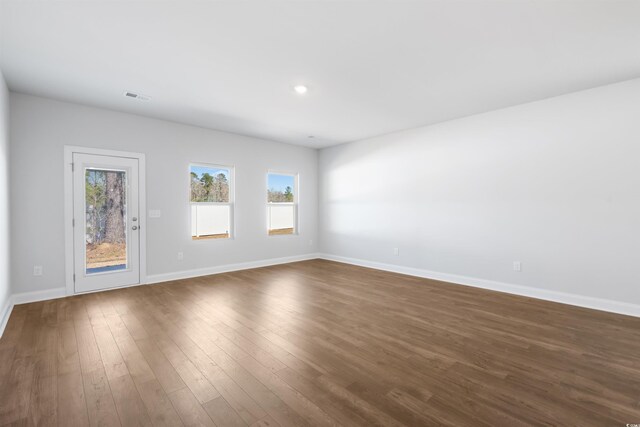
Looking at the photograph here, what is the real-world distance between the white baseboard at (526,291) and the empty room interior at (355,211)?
2cm

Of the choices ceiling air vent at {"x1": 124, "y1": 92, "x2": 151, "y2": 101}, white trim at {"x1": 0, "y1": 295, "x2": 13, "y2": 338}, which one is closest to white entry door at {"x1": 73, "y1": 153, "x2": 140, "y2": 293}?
white trim at {"x1": 0, "y1": 295, "x2": 13, "y2": 338}

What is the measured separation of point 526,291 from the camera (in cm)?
411

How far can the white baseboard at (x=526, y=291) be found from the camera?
3432 millimetres

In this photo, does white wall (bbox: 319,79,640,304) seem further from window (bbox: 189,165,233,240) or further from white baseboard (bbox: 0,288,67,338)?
white baseboard (bbox: 0,288,67,338)

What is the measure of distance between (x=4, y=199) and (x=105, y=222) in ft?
3.97

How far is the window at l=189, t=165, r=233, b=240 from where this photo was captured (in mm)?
5387

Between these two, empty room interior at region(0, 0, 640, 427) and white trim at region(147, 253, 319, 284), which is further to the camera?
white trim at region(147, 253, 319, 284)

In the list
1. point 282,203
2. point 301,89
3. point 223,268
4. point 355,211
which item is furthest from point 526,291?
point 223,268

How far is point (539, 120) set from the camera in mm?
4008

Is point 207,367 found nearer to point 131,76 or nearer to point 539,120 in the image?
point 131,76

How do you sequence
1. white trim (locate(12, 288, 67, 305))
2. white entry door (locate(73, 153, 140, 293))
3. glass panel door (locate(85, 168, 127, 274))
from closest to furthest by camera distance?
1. white trim (locate(12, 288, 67, 305))
2. white entry door (locate(73, 153, 140, 293))
3. glass panel door (locate(85, 168, 127, 274))

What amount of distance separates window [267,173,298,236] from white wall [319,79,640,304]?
1.78 metres

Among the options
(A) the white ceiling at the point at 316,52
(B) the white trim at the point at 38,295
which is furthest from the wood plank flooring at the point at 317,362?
(A) the white ceiling at the point at 316,52

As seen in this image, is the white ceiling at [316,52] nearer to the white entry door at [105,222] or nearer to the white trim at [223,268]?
the white entry door at [105,222]
